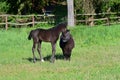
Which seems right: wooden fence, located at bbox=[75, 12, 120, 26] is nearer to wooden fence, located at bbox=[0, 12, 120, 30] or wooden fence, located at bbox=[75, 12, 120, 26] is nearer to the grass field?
wooden fence, located at bbox=[0, 12, 120, 30]

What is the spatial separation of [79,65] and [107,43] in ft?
27.2

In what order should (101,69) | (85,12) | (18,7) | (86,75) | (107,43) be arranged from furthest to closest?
1. (18,7)
2. (85,12)
3. (107,43)
4. (101,69)
5. (86,75)

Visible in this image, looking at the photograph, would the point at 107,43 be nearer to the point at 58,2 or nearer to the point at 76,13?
the point at 76,13

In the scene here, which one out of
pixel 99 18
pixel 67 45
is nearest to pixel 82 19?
pixel 99 18

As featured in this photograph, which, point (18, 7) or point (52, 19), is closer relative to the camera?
point (52, 19)

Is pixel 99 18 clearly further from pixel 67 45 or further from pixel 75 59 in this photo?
pixel 67 45

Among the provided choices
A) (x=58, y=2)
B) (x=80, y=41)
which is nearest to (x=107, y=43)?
(x=80, y=41)

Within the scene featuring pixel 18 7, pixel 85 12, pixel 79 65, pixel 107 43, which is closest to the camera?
pixel 79 65

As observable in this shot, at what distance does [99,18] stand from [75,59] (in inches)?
942

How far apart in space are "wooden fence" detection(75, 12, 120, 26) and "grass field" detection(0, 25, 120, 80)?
1180 centimetres

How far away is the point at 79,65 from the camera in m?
14.5

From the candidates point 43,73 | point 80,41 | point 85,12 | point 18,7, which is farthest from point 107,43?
point 18,7

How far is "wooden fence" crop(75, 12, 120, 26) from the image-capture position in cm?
3780

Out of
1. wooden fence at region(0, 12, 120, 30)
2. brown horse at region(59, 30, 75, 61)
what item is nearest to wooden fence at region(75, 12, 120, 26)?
wooden fence at region(0, 12, 120, 30)
